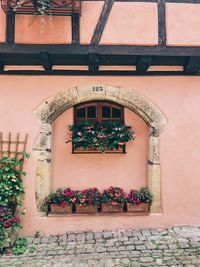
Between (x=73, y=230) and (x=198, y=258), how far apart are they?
84.3 inches

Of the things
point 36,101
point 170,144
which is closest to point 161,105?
point 170,144

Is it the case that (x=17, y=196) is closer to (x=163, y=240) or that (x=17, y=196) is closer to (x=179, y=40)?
(x=163, y=240)

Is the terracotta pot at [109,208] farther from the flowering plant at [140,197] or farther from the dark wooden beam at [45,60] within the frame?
the dark wooden beam at [45,60]

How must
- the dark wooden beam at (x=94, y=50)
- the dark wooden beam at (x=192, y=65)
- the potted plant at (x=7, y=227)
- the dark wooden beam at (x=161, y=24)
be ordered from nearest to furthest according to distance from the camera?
the potted plant at (x=7, y=227), the dark wooden beam at (x=94, y=50), the dark wooden beam at (x=161, y=24), the dark wooden beam at (x=192, y=65)

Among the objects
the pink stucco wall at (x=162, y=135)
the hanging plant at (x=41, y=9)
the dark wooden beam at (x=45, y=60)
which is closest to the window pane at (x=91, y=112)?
the pink stucco wall at (x=162, y=135)

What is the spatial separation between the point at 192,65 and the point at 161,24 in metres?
0.92

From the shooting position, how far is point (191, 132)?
4738mm

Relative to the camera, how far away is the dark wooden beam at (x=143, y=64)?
14.1 feet

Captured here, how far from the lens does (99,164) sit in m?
4.95

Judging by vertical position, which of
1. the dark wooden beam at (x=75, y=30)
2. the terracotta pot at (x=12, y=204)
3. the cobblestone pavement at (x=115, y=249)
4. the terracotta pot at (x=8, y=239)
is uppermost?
the dark wooden beam at (x=75, y=30)

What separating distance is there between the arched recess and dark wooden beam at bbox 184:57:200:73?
900mm

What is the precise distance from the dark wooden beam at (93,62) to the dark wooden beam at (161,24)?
1.11 m

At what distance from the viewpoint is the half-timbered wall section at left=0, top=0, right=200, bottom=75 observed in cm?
416

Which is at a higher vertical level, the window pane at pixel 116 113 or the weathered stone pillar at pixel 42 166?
the window pane at pixel 116 113
